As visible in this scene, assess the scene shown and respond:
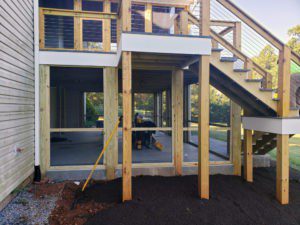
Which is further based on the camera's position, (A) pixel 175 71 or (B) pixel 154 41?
(A) pixel 175 71

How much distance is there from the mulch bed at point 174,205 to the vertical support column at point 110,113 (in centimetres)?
41

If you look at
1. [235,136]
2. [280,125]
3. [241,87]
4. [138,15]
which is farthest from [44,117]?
[138,15]

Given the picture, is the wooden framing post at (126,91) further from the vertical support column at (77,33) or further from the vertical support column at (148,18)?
the vertical support column at (148,18)

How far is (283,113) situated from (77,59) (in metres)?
3.91

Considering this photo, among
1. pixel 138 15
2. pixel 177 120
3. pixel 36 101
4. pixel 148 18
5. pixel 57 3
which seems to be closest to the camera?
→ pixel 36 101

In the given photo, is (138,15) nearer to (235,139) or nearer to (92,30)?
(92,30)

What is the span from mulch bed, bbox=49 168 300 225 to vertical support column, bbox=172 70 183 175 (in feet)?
1.67

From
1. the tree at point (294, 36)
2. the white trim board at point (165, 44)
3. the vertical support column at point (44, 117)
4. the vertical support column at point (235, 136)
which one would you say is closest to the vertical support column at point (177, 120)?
the vertical support column at point (235, 136)

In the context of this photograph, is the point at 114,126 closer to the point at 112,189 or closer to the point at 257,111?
the point at 112,189

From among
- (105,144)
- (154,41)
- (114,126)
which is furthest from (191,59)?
(105,144)

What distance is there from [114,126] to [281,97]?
3.13m

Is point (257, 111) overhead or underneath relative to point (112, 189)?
overhead

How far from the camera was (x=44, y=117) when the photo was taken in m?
4.58

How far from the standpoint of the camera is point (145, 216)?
3109 mm
